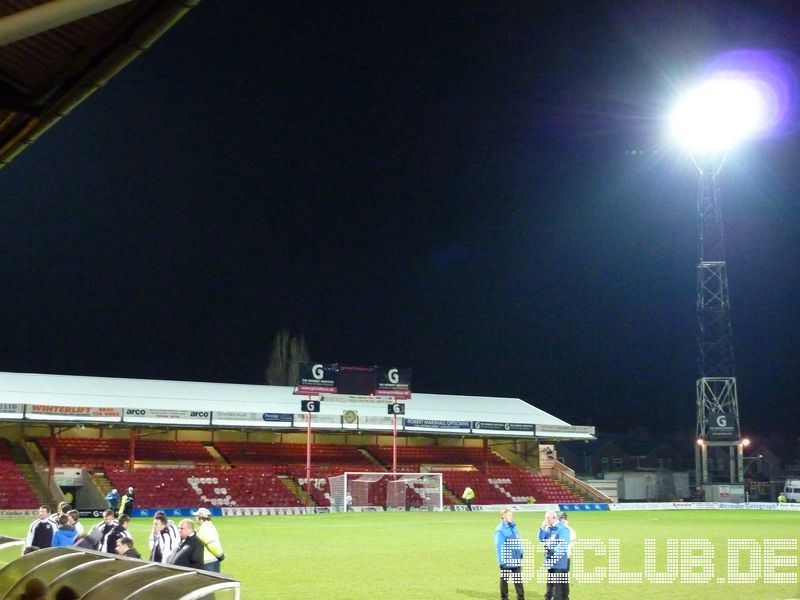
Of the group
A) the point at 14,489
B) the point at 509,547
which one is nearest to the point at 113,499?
the point at 14,489

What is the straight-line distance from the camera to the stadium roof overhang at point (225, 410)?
4862cm

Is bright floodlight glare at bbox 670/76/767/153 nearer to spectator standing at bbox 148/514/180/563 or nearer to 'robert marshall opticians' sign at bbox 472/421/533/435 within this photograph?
'robert marshall opticians' sign at bbox 472/421/533/435

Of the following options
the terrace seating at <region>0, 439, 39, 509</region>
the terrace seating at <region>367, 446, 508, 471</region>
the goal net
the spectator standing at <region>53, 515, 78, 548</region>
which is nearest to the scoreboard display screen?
the goal net

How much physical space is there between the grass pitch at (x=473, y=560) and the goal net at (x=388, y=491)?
1092cm

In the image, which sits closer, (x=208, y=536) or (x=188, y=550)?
(x=188, y=550)

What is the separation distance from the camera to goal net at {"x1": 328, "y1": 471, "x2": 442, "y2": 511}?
174ft

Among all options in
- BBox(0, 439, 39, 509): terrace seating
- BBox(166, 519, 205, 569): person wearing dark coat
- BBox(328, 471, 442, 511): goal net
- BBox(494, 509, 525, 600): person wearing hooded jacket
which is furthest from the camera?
BBox(328, 471, 442, 511): goal net

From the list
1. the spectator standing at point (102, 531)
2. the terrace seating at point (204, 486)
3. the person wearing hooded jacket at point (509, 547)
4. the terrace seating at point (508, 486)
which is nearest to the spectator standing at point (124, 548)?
the spectator standing at point (102, 531)

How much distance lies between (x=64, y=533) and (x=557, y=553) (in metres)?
8.48

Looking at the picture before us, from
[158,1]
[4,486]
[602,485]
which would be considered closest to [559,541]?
[158,1]

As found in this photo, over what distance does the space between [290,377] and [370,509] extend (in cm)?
2268

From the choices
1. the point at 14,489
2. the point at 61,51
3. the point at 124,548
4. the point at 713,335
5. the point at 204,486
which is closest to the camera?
the point at 61,51

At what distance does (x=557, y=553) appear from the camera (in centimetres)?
1420

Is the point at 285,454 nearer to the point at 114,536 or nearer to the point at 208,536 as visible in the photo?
the point at 114,536
